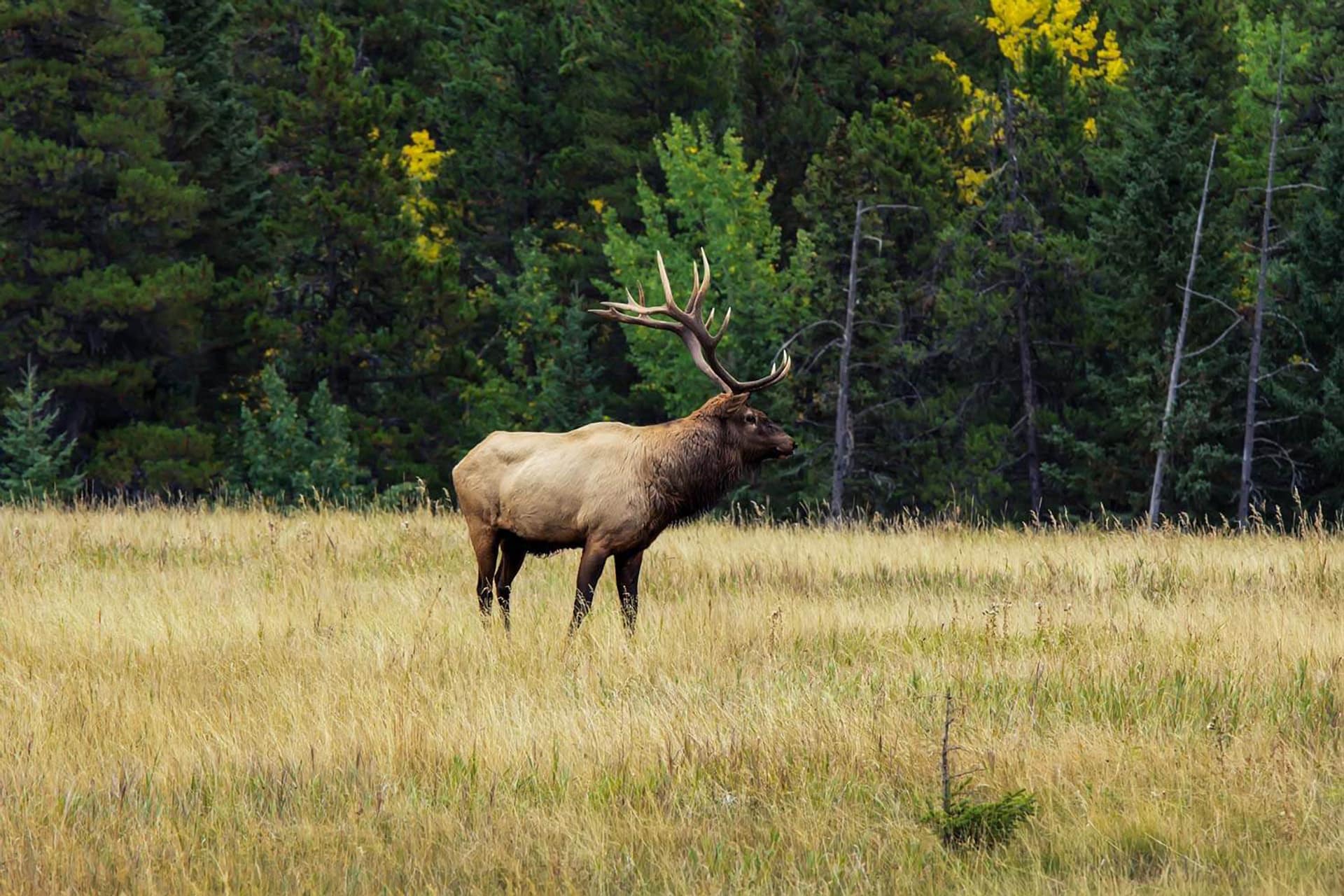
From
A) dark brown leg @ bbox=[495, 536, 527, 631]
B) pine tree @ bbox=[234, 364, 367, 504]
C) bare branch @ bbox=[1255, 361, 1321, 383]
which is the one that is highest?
dark brown leg @ bbox=[495, 536, 527, 631]

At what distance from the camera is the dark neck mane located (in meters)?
9.45

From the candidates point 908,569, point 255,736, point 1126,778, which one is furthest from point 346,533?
point 1126,778

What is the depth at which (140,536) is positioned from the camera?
13.2 m

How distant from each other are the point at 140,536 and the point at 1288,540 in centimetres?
938

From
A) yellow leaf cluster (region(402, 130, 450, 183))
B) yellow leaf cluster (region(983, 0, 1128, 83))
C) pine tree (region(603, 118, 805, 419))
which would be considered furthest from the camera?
yellow leaf cluster (region(402, 130, 450, 183))

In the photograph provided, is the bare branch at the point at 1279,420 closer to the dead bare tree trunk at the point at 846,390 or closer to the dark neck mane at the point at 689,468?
the dead bare tree trunk at the point at 846,390

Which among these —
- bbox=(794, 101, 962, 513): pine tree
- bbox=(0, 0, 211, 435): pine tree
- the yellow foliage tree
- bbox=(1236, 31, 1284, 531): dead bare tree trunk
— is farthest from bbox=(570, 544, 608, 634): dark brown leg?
the yellow foliage tree

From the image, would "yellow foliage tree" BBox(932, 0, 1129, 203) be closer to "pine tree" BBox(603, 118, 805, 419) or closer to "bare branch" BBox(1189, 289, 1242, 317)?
"pine tree" BBox(603, 118, 805, 419)

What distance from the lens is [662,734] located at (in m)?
6.45

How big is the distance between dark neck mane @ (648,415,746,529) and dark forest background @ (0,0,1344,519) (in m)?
18.4

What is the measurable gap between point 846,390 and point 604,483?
2035 cm

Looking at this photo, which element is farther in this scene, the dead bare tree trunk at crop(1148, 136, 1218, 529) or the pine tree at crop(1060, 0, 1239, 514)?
the pine tree at crop(1060, 0, 1239, 514)

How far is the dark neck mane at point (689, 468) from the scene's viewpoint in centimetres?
945

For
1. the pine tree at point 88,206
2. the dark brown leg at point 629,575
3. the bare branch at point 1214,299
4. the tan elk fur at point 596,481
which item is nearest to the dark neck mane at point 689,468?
the tan elk fur at point 596,481
